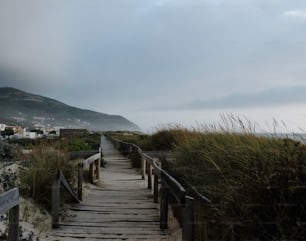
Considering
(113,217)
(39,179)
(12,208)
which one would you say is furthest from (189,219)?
(39,179)

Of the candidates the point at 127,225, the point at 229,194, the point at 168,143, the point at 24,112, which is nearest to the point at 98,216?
the point at 127,225

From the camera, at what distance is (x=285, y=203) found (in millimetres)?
4176

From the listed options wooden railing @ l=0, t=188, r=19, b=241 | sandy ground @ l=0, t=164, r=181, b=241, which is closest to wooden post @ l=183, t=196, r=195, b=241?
sandy ground @ l=0, t=164, r=181, b=241

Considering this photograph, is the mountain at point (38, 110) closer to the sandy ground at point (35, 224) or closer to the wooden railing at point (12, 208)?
the sandy ground at point (35, 224)

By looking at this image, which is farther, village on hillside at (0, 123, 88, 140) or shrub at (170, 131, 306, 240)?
village on hillside at (0, 123, 88, 140)

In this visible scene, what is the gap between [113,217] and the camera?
7.94 metres

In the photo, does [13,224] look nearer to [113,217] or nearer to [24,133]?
[113,217]

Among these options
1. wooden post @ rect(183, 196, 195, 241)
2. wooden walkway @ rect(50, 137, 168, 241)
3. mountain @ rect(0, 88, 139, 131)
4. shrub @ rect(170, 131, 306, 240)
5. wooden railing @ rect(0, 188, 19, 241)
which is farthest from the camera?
mountain @ rect(0, 88, 139, 131)

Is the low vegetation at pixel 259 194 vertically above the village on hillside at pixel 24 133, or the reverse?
the village on hillside at pixel 24 133

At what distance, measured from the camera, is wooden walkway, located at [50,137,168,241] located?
679 cm

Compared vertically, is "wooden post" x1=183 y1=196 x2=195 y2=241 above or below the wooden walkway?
above

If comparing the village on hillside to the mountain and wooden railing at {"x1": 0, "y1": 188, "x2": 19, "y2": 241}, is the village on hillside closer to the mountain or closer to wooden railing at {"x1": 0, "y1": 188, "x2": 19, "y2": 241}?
wooden railing at {"x1": 0, "y1": 188, "x2": 19, "y2": 241}

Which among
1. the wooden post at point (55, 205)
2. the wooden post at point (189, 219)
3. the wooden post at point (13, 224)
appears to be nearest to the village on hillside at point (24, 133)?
the wooden post at point (55, 205)

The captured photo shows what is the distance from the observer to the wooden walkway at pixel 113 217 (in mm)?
6785
